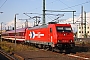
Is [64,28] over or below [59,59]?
over

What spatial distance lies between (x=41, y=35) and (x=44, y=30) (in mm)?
1760

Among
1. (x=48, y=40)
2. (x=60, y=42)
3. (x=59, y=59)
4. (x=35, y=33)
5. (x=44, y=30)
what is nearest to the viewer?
(x=59, y=59)

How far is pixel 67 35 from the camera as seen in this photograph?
24.4 meters

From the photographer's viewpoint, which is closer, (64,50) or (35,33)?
(64,50)

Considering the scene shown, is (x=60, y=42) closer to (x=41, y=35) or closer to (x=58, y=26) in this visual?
(x=58, y=26)

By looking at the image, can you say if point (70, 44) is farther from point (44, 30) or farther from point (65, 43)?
point (44, 30)

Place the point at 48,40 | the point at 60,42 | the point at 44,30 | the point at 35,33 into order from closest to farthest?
the point at 60,42, the point at 48,40, the point at 44,30, the point at 35,33

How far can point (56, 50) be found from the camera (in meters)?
25.1

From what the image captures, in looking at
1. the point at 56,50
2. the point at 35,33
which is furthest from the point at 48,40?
the point at 35,33

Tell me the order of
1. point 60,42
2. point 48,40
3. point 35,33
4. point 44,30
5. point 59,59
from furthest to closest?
point 35,33
point 44,30
point 48,40
point 60,42
point 59,59

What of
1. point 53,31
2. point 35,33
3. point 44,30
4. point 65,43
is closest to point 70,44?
point 65,43

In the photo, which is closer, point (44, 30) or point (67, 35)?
point (67, 35)

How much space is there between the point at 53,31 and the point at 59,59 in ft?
23.0

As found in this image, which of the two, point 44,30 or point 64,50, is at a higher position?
point 44,30
